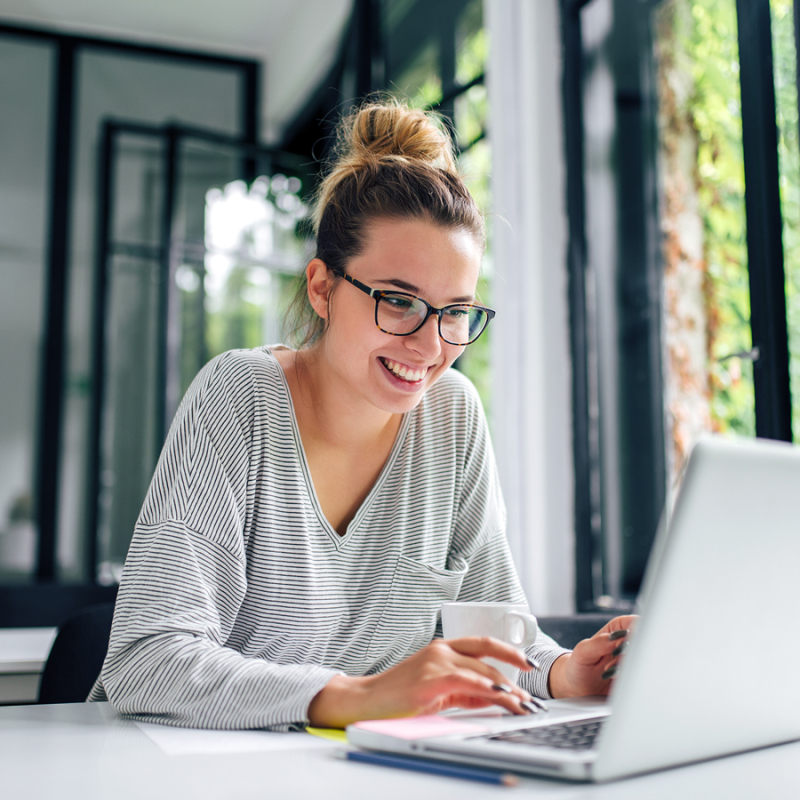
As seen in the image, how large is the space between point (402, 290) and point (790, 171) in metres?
1.14

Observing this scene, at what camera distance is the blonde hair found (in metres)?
1.24

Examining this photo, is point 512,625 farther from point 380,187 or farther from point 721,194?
point 721,194

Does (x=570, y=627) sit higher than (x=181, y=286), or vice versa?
(x=181, y=286)

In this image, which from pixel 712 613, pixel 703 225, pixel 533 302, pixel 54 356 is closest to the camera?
pixel 712 613

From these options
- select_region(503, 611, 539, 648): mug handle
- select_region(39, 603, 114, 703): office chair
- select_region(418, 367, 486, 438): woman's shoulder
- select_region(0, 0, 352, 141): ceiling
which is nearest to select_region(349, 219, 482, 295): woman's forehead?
select_region(418, 367, 486, 438): woman's shoulder

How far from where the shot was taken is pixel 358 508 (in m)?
1.25

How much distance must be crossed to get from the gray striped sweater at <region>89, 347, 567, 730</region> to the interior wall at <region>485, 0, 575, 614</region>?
1142 mm

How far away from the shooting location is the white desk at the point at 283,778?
591mm

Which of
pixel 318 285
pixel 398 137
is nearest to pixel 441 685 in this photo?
pixel 318 285

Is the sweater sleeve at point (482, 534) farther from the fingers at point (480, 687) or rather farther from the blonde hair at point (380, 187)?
the fingers at point (480, 687)

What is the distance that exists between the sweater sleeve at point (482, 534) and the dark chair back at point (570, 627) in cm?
10

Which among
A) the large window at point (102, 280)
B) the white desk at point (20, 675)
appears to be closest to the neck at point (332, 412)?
the white desk at point (20, 675)

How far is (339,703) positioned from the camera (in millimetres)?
796

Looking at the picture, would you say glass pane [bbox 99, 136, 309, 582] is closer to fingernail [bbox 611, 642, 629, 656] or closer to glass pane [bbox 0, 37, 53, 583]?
glass pane [bbox 0, 37, 53, 583]
